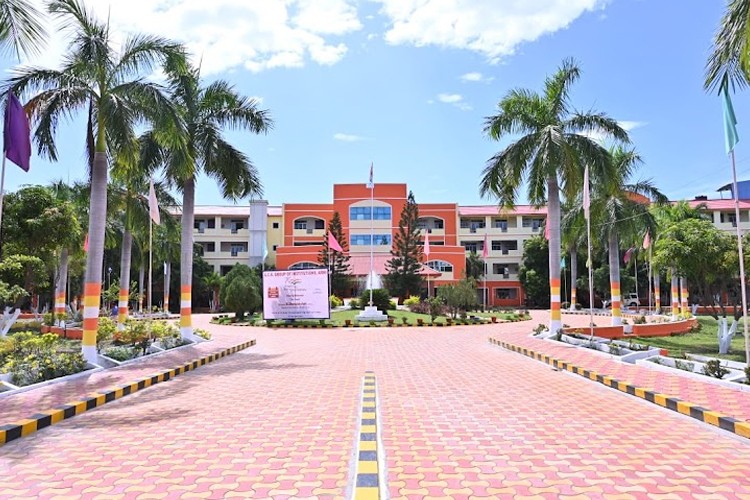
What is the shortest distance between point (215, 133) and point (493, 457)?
45.9ft

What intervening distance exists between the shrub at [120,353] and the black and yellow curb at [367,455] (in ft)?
21.9

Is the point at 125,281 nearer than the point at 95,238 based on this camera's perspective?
No

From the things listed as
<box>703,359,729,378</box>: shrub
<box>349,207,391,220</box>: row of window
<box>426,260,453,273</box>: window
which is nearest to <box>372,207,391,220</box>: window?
<box>349,207,391,220</box>: row of window

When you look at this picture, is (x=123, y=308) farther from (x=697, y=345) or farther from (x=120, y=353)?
(x=697, y=345)

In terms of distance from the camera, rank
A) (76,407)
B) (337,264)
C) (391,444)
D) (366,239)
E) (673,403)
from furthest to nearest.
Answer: (366,239) < (337,264) < (673,403) < (76,407) < (391,444)

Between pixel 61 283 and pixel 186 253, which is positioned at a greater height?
pixel 186 253

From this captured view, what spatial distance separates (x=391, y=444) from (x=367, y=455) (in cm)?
56

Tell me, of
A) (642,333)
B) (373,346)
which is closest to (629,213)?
(642,333)

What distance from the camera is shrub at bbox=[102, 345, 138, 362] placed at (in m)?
12.1

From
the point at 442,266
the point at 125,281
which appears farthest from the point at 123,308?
the point at 442,266

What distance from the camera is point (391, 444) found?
5.68m

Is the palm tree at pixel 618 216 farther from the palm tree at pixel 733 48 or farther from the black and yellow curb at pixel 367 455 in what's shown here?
the black and yellow curb at pixel 367 455

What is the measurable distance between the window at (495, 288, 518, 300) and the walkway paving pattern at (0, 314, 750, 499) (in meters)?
48.2

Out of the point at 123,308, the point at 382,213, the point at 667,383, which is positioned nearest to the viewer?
the point at 667,383
